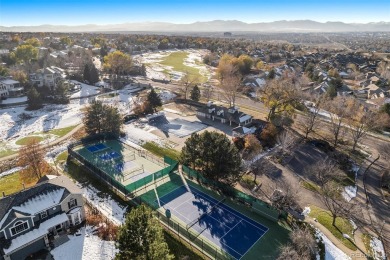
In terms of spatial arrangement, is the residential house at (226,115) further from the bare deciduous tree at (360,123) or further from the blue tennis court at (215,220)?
the blue tennis court at (215,220)

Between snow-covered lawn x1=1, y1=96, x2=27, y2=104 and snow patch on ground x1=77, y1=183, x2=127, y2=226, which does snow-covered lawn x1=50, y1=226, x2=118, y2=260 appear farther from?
snow-covered lawn x1=1, y1=96, x2=27, y2=104

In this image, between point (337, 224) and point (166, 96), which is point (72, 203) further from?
point (166, 96)

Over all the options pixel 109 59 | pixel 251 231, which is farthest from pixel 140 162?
pixel 109 59

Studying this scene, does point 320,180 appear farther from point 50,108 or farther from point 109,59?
point 109,59

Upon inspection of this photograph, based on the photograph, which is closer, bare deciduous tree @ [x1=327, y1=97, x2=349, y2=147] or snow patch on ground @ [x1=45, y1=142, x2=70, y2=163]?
snow patch on ground @ [x1=45, y1=142, x2=70, y2=163]

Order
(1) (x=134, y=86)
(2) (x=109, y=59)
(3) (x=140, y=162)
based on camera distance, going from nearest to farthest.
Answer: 1. (3) (x=140, y=162)
2. (1) (x=134, y=86)
3. (2) (x=109, y=59)

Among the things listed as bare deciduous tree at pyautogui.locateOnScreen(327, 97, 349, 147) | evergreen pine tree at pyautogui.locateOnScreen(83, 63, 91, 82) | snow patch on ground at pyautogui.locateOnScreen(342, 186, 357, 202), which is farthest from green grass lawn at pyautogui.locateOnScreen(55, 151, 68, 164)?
evergreen pine tree at pyautogui.locateOnScreen(83, 63, 91, 82)

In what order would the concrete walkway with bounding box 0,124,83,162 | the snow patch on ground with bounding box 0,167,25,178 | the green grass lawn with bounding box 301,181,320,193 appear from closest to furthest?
the green grass lawn with bounding box 301,181,320,193
the snow patch on ground with bounding box 0,167,25,178
the concrete walkway with bounding box 0,124,83,162

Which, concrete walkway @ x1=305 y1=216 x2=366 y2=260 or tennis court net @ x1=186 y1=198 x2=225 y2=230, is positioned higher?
tennis court net @ x1=186 y1=198 x2=225 y2=230

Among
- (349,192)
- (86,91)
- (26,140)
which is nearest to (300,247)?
(349,192)
